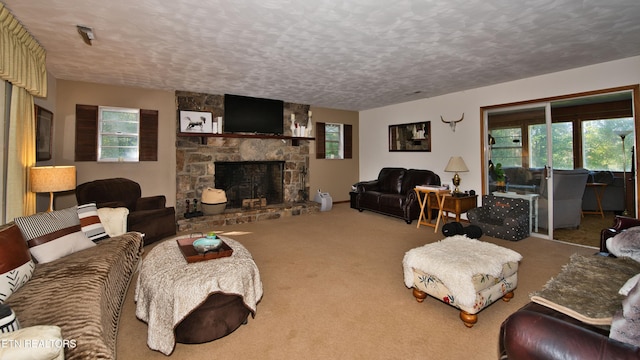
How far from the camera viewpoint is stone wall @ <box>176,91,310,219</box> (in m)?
5.45

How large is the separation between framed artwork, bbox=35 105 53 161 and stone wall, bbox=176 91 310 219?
1764mm

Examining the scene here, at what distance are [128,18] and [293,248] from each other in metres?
3.06

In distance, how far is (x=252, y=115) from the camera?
5965mm

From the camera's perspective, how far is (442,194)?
195 inches

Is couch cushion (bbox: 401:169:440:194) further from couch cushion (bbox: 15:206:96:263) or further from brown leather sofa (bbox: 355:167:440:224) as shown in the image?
couch cushion (bbox: 15:206:96:263)

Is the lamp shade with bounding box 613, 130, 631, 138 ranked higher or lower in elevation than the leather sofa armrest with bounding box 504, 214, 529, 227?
higher

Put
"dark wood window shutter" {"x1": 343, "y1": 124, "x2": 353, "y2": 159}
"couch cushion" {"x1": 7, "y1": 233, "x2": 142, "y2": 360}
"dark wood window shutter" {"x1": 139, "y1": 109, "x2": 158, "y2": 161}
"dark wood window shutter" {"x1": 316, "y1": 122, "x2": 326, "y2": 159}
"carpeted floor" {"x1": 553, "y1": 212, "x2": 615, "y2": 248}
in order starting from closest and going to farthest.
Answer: "couch cushion" {"x1": 7, "y1": 233, "x2": 142, "y2": 360} < "carpeted floor" {"x1": 553, "y1": 212, "x2": 615, "y2": 248} < "dark wood window shutter" {"x1": 139, "y1": 109, "x2": 158, "y2": 161} < "dark wood window shutter" {"x1": 316, "y1": 122, "x2": 326, "y2": 159} < "dark wood window shutter" {"x1": 343, "y1": 124, "x2": 353, "y2": 159}

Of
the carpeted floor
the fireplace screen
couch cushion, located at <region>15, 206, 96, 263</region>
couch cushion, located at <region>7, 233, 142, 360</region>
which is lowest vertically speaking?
the carpeted floor

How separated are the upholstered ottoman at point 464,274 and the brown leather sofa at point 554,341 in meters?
0.94

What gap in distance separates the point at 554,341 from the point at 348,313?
59.1 inches

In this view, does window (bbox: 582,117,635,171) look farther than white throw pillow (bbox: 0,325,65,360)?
Yes

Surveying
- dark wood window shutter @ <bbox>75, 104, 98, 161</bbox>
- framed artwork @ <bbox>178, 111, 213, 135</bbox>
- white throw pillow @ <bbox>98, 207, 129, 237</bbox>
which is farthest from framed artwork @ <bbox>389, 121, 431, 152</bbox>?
dark wood window shutter @ <bbox>75, 104, 98, 161</bbox>

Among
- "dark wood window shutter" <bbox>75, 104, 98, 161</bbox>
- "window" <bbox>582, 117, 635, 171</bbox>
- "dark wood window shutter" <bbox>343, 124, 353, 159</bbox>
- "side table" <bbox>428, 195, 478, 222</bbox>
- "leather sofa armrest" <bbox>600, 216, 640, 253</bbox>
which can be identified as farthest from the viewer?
"dark wood window shutter" <bbox>343, 124, 353, 159</bbox>

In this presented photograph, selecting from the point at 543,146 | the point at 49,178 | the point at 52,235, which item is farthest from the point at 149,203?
the point at 543,146
